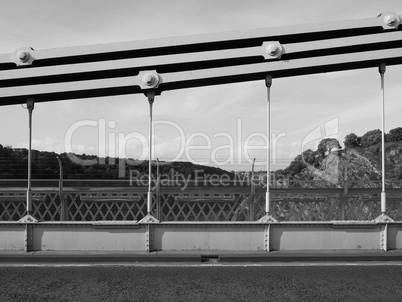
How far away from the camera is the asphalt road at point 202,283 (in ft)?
20.4

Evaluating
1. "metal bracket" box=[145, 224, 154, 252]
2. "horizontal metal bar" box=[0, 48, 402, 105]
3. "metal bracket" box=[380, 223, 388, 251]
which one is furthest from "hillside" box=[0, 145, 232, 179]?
"metal bracket" box=[380, 223, 388, 251]

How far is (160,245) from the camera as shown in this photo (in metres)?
8.73

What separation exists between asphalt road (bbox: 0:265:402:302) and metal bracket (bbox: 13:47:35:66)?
388 cm

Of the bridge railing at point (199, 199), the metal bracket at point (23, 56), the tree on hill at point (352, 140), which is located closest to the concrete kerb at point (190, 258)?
the bridge railing at point (199, 199)

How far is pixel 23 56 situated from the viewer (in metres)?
8.67

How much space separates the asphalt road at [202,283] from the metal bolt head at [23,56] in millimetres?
3925

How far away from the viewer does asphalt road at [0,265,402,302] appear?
6203 mm

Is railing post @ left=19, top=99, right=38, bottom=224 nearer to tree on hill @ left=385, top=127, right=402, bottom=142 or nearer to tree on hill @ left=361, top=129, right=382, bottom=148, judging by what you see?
tree on hill @ left=361, top=129, right=382, bottom=148

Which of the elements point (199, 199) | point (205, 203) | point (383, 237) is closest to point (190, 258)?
point (199, 199)

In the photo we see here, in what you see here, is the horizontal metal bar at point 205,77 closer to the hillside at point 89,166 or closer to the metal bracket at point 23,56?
the metal bracket at point 23,56

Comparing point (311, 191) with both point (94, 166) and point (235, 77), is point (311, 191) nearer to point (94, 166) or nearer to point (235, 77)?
point (235, 77)

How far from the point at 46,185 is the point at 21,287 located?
6090 mm

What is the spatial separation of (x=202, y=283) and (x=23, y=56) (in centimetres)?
551

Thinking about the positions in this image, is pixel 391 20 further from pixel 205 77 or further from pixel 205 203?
pixel 205 203
